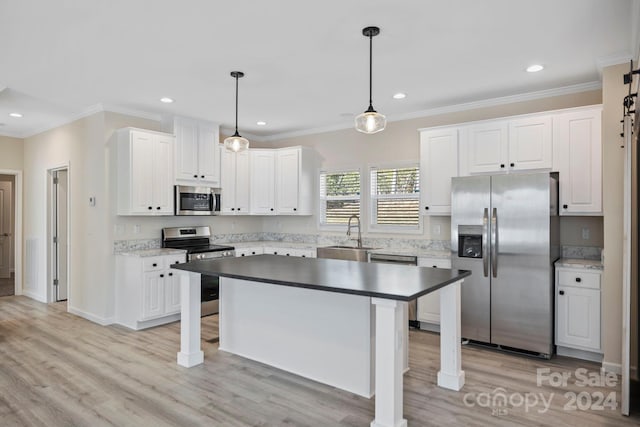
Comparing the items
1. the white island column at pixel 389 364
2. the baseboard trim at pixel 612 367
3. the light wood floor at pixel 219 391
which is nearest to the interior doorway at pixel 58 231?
the light wood floor at pixel 219 391

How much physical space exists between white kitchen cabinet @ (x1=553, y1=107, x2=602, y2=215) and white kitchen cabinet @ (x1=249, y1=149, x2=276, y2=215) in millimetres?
3832

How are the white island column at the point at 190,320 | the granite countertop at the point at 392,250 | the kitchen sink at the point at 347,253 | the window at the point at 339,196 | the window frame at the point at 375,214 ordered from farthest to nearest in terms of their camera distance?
1. the window at the point at 339,196
2. the window frame at the point at 375,214
3. the kitchen sink at the point at 347,253
4. the granite countertop at the point at 392,250
5. the white island column at the point at 190,320

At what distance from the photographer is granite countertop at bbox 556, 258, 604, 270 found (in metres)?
3.60

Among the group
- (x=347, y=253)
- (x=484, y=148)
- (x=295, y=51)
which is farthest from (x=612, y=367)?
(x=295, y=51)

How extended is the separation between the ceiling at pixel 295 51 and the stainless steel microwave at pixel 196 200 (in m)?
1.09

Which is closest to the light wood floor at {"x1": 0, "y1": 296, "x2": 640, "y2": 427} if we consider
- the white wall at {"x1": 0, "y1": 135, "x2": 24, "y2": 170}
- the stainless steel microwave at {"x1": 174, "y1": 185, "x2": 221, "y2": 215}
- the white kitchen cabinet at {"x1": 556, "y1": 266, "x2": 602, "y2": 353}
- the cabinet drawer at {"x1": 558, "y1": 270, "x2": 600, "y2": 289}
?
the white kitchen cabinet at {"x1": 556, "y1": 266, "x2": 602, "y2": 353}

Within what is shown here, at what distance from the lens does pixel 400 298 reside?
7.28 ft

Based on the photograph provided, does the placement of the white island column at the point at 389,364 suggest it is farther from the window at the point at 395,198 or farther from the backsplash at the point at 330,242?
the window at the point at 395,198

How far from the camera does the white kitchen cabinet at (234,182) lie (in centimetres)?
584

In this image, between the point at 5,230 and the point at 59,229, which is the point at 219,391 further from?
the point at 5,230

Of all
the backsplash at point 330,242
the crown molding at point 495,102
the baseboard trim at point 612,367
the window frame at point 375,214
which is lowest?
the baseboard trim at point 612,367

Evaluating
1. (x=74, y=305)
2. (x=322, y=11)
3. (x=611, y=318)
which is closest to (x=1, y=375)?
(x=74, y=305)

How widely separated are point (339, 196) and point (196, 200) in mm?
2040

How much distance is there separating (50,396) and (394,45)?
371 centimetres
